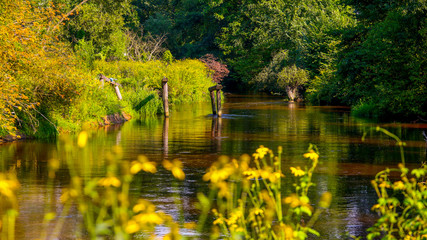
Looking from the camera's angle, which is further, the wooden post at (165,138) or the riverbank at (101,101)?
the riverbank at (101,101)

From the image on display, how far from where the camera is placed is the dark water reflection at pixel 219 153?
10945 millimetres

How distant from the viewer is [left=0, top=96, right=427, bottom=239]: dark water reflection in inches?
431

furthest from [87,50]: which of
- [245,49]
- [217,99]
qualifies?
[245,49]

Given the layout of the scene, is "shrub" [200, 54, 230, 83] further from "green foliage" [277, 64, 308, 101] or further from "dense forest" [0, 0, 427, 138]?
"green foliage" [277, 64, 308, 101]

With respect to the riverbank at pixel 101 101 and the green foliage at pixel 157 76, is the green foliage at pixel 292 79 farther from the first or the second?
the green foliage at pixel 157 76

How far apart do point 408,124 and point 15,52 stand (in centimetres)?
1758

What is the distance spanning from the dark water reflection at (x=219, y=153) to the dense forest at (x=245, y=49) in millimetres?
1988

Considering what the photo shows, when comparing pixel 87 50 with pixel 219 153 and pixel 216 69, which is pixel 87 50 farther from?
pixel 219 153

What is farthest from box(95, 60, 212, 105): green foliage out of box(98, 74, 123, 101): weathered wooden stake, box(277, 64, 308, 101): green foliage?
box(277, 64, 308, 101): green foliage

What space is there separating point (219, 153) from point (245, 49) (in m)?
54.6

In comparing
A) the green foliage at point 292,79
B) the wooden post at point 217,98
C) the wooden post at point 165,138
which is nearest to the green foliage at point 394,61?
the wooden post at point 217,98

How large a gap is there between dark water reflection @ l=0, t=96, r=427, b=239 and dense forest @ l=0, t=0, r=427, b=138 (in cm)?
199

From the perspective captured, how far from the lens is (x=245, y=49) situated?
239ft

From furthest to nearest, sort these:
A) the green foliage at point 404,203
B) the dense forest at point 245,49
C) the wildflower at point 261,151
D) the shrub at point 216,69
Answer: the shrub at point 216,69
the dense forest at point 245,49
the wildflower at point 261,151
the green foliage at point 404,203
